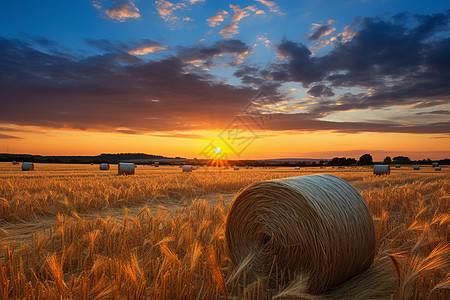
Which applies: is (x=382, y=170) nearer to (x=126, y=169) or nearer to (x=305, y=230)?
(x=126, y=169)

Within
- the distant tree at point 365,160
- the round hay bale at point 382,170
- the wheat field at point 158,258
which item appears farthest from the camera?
the distant tree at point 365,160

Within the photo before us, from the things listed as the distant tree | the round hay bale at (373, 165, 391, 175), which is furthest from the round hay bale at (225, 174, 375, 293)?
the distant tree

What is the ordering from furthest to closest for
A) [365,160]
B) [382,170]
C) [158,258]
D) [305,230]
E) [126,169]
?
[365,160]
[382,170]
[126,169]
[305,230]
[158,258]

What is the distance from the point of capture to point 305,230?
3203 millimetres

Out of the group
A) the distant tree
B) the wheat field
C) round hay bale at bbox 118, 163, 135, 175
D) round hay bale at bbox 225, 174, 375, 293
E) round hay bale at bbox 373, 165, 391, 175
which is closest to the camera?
the wheat field

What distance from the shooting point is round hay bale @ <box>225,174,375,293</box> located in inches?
123

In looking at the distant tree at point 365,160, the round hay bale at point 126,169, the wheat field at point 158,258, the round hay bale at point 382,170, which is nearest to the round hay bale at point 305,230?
the wheat field at point 158,258

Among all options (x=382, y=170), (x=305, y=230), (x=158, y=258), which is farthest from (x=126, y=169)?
(x=158, y=258)

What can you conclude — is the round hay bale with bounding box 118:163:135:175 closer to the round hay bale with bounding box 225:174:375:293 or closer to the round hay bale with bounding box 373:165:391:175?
the round hay bale with bounding box 373:165:391:175

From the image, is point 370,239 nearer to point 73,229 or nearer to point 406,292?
point 406,292

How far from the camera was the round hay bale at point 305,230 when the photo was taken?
10.3ft

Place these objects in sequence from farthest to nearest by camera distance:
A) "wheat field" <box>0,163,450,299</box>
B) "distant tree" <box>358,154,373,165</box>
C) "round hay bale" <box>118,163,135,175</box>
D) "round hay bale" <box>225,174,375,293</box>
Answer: "distant tree" <box>358,154,373,165</box>
"round hay bale" <box>118,163,135,175</box>
"round hay bale" <box>225,174,375,293</box>
"wheat field" <box>0,163,450,299</box>

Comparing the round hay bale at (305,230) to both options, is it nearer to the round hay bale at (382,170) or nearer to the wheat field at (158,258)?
the wheat field at (158,258)

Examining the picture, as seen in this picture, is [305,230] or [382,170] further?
[382,170]
